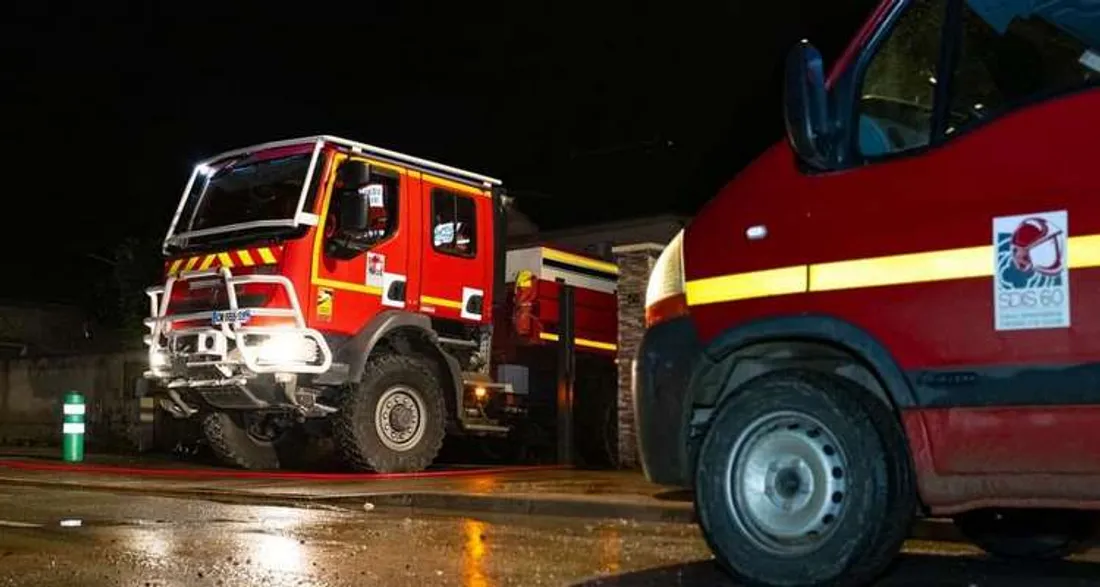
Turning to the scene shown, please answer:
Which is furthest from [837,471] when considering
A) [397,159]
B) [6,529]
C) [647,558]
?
[397,159]

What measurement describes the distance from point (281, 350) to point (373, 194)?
172 cm

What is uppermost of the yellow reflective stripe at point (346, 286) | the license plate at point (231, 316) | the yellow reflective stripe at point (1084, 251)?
the yellow reflective stripe at point (346, 286)

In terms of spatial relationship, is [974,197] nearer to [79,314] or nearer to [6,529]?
[6,529]

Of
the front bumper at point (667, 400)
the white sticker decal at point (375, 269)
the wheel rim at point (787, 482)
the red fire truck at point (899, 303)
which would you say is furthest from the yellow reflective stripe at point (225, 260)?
the wheel rim at point (787, 482)

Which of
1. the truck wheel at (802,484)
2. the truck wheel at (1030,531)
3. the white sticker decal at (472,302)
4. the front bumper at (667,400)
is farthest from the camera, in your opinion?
the white sticker decal at (472,302)

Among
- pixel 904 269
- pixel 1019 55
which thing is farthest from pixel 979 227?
pixel 1019 55

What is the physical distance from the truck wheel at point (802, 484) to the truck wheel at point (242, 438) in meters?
8.66

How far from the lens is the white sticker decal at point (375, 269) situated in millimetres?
11695

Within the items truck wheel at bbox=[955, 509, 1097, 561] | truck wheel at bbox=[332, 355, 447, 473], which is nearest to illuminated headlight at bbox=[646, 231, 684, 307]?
truck wheel at bbox=[955, 509, 1097, 561]

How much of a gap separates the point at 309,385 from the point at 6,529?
416cm

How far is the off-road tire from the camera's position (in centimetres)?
1295

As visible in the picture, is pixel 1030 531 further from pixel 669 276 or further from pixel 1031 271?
pixel 669 276

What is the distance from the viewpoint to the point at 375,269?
11.7 meters

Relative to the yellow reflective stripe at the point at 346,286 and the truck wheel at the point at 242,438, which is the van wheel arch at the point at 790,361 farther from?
the truck wheel at the point at 242,438
